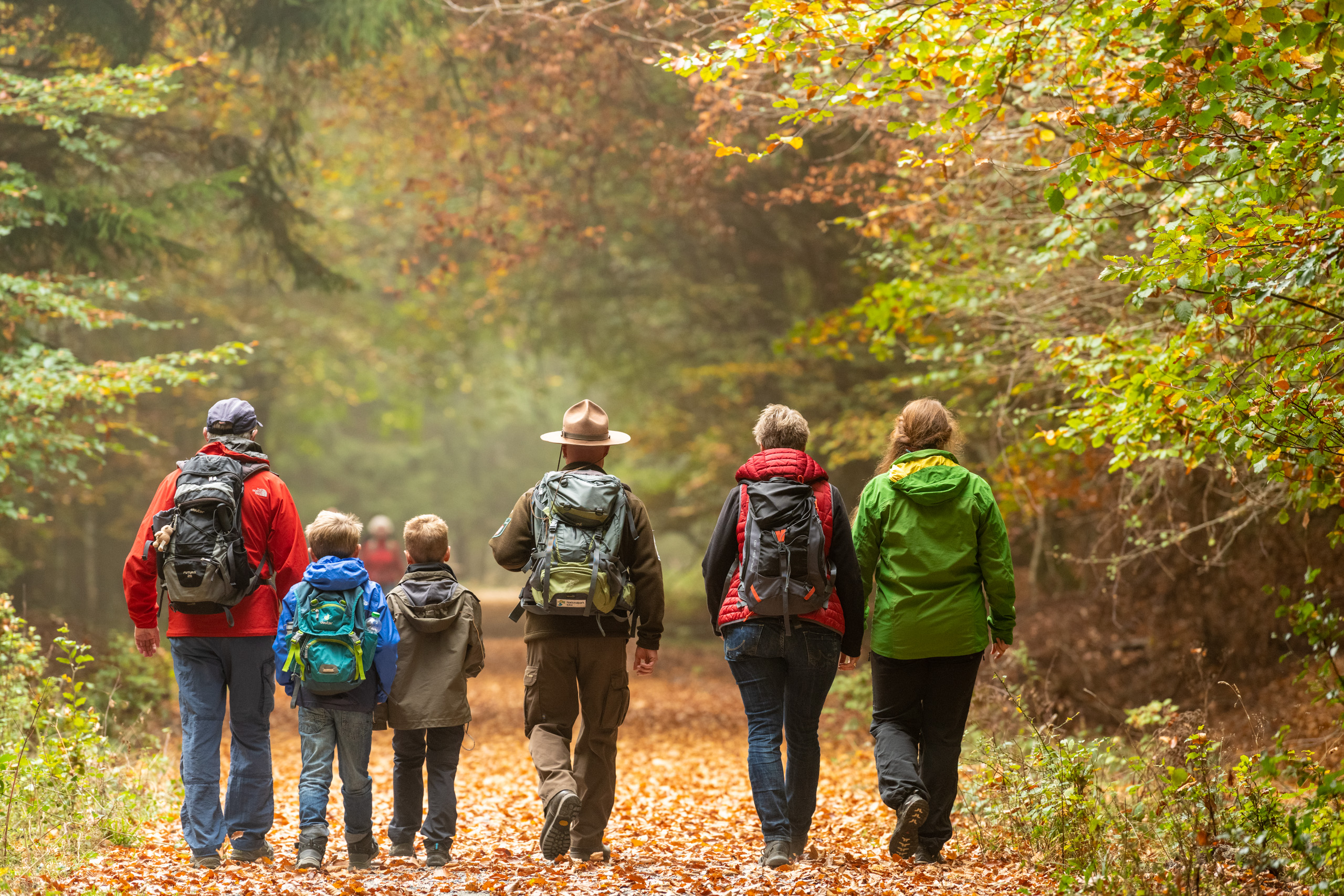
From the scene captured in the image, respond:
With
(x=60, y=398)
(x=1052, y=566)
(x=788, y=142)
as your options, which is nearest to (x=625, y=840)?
(x=788, y=142)

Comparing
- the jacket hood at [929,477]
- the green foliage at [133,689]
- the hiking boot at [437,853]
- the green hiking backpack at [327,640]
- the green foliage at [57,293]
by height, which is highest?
the green foliage at [57,293]

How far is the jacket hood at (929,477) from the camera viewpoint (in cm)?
502

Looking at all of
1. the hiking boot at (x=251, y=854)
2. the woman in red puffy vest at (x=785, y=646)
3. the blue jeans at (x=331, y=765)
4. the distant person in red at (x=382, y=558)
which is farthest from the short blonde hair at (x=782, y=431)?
the distant person in red at (x=382, y=558)

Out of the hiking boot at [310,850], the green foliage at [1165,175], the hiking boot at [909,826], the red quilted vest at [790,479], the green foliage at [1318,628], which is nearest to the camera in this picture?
the green foliage at [1165,175]

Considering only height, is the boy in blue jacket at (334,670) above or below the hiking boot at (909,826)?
Result: above

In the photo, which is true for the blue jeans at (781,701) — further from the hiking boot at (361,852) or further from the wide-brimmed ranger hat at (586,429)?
the hiking boot at (361,852)

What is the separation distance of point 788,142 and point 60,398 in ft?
19.7

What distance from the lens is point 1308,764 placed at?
4.29 meters

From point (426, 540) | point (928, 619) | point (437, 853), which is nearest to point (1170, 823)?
point (928, 619)

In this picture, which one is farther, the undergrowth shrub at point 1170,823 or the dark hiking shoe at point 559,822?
the dark hiking shoe at point 559,822

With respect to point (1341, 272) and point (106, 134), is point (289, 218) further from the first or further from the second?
point (1341, 272)

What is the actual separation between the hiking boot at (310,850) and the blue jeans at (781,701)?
199 cm

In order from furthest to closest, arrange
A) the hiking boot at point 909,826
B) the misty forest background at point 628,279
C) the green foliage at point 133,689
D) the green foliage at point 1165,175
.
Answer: the green foliage at point 133,689 < the misty forest background at point 628,279 < the hiking boot at point 909,826 < the green foliage at point 1165,175

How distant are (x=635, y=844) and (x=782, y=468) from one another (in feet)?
8.20
